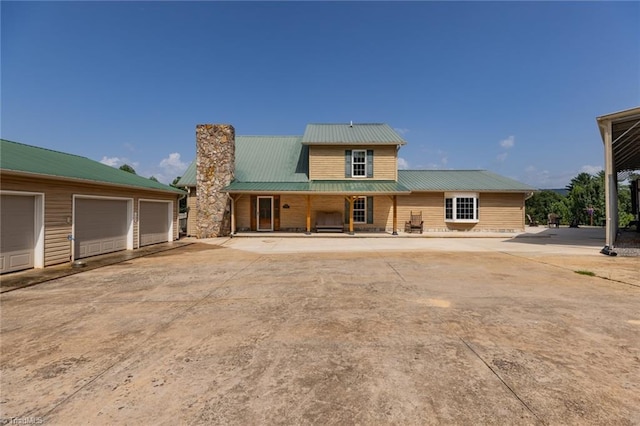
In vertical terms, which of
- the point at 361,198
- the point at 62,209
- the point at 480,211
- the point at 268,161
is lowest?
the point at 62,209

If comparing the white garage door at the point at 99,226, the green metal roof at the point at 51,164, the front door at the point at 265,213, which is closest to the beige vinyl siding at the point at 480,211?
the front door at the point at 265,213

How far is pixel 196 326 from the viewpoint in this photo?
3922 mm

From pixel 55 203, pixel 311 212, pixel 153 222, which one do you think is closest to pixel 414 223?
pixel 311 212

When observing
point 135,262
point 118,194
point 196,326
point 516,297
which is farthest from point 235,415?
point 118,194

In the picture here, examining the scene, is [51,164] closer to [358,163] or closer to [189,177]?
[189,177]

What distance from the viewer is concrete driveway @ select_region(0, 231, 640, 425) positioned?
228 centimetres

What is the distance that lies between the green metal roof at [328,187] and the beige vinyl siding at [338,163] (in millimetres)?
472

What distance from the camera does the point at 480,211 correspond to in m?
18.2

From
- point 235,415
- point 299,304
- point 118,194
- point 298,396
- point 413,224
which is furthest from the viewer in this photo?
point 413,224

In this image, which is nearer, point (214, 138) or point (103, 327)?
point (103, 327)

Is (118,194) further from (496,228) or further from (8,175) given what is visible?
(496,228)

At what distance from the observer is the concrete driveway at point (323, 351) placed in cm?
228

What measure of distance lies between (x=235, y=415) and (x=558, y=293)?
632 cm

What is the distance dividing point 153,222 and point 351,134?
1327 cm
